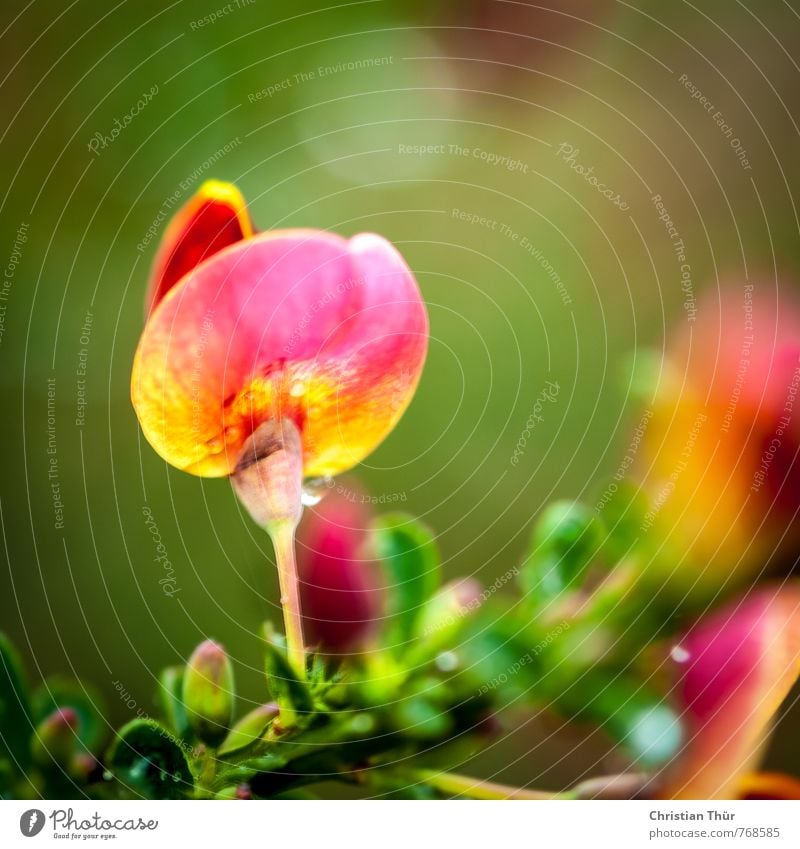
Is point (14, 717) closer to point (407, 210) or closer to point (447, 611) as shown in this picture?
Result: point (447, 611)

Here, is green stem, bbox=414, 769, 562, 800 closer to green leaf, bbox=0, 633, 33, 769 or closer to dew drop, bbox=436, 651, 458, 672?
dew drop, bbox=436, 651, 458, 672

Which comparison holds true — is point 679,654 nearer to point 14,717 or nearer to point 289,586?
point 289,586

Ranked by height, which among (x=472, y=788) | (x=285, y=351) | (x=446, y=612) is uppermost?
(x=285, y=351)

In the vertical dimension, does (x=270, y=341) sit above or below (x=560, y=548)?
above

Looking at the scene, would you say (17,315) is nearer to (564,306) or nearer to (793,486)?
(564,306)

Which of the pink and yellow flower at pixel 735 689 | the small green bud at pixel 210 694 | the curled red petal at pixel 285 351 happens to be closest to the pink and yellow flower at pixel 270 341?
the curled red petal at pixel 285 351

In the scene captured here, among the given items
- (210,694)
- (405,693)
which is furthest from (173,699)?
(405,693)

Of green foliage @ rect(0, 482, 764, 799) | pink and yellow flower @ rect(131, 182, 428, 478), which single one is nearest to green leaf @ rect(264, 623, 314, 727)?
green foliage @ rect(0, 482, 764, 799)
